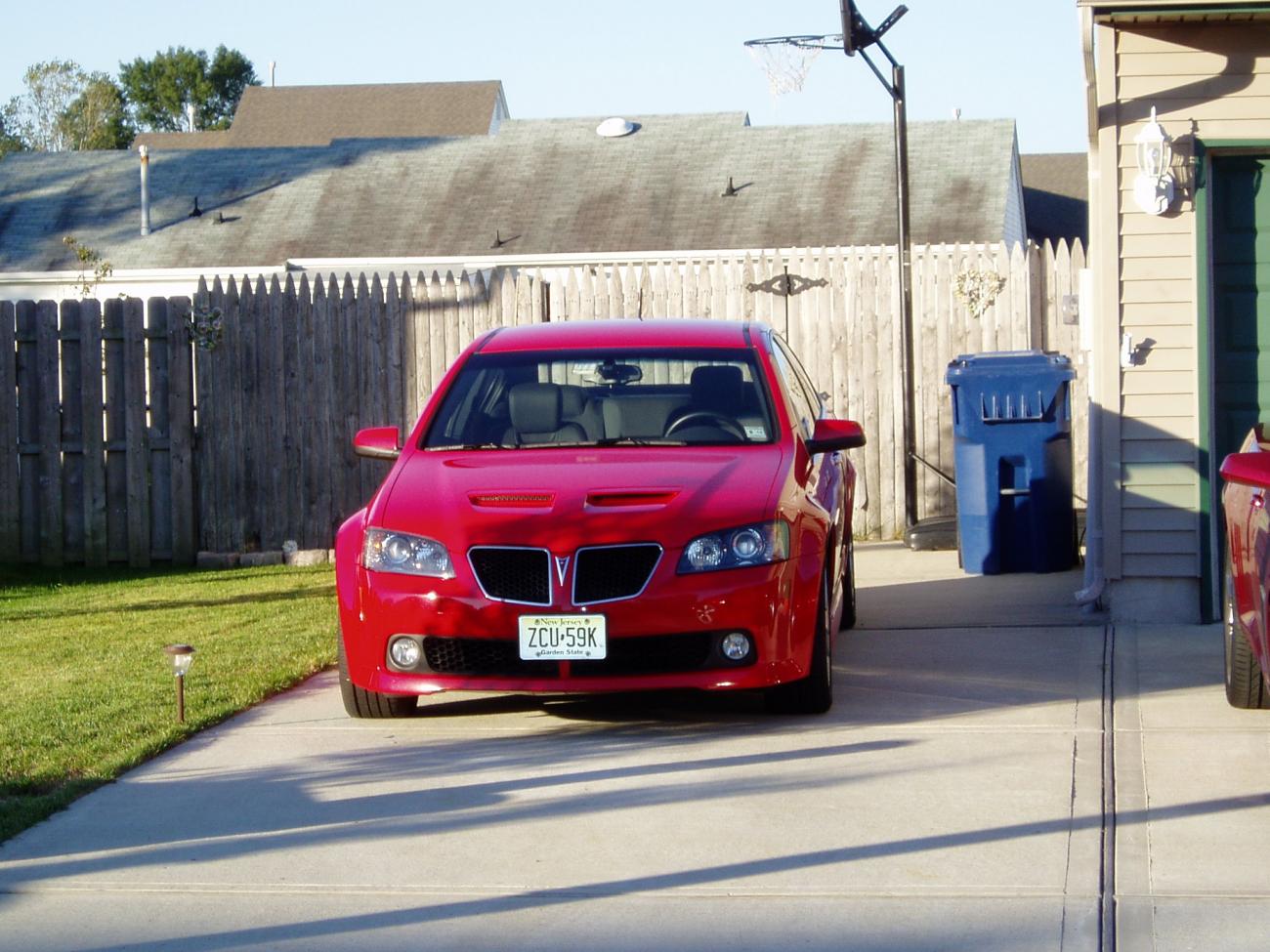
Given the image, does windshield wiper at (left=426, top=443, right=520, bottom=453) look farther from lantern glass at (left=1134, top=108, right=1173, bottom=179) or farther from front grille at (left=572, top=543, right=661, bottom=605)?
lantern glass at (left=1134, top=108, right=1173, bottom=179)

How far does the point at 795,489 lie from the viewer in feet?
24.0

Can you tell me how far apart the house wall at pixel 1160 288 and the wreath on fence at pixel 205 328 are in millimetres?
7028

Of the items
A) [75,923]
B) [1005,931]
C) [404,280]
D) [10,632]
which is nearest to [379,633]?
[75,923]

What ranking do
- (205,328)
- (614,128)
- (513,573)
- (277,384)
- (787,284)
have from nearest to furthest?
(513,573) → (787,284) → (205,328) → (277,384) → (614,128)

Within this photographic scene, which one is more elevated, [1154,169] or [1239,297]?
[1154,169]

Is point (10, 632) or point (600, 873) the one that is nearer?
point (600, 873)

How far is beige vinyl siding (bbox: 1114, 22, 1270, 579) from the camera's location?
29.6 feet

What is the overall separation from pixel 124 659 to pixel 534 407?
8.51ft

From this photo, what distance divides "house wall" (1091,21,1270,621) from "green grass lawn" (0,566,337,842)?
4.21 meters

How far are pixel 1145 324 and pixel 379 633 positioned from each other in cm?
454

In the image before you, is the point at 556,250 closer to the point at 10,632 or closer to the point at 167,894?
the point at 10,632

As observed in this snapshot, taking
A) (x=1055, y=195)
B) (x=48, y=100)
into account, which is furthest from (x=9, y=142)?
(x=1055, y=195)

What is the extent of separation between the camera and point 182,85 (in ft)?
252

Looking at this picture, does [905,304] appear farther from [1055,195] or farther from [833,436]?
[1055,195]
